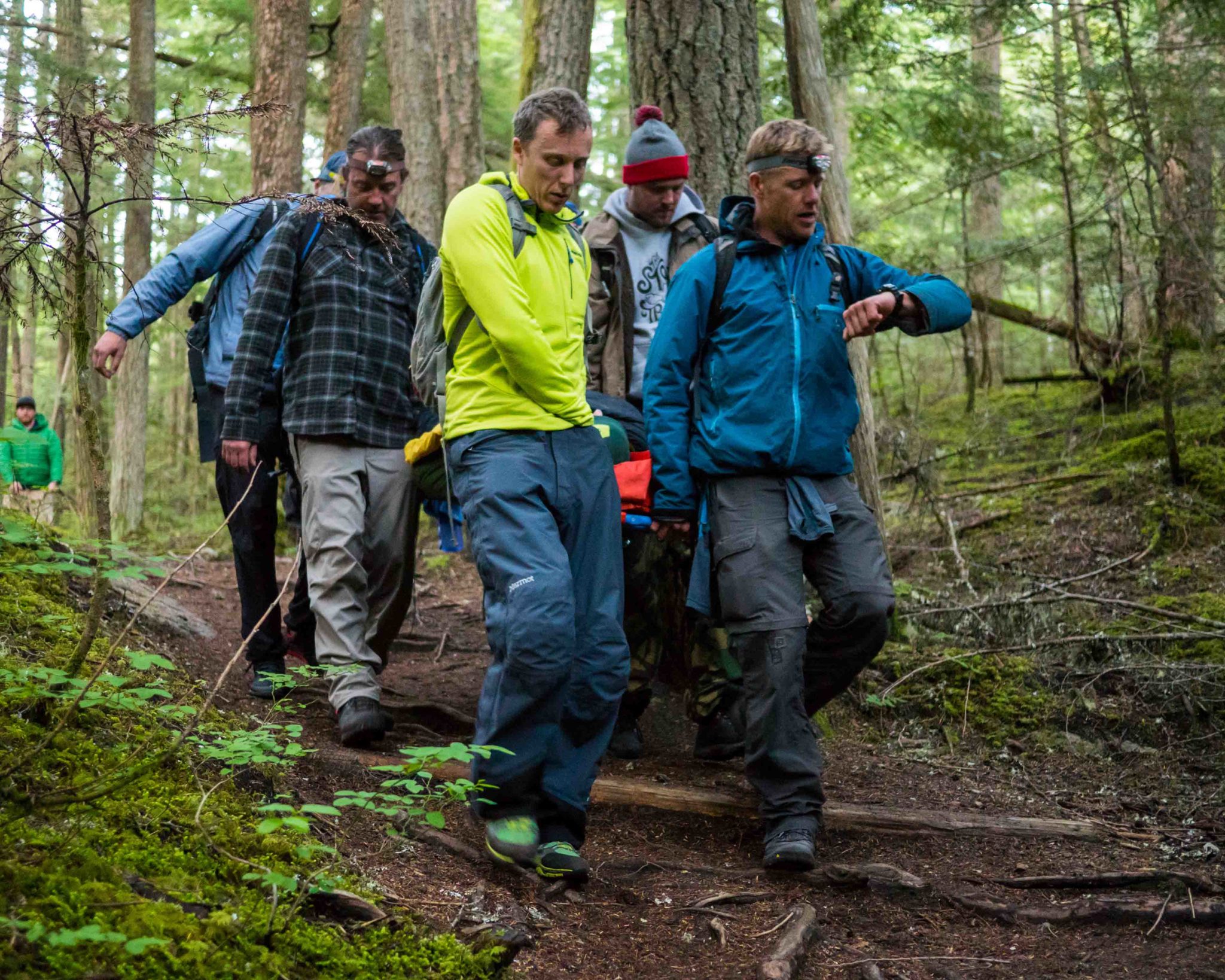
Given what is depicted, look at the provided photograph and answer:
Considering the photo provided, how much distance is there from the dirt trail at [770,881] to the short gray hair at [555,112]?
2458 millimetres

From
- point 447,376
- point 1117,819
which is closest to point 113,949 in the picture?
point 447,376

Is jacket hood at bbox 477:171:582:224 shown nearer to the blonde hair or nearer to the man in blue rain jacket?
the man in blue rain jacket

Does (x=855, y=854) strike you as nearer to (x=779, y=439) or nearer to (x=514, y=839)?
(x=514, y=839)

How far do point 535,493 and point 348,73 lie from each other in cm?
1107

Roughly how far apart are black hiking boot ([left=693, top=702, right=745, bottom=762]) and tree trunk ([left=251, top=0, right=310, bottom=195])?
823cm

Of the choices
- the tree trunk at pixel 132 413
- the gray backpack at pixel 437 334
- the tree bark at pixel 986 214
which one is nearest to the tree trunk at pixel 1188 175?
the tree bark at pixel 986 214

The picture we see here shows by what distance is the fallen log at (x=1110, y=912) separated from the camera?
3.65 m

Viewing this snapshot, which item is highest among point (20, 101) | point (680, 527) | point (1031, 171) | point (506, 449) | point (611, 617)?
point (1031, 171)

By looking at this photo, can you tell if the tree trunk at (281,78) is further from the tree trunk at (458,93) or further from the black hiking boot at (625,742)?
the black hiking boot at (625,742)

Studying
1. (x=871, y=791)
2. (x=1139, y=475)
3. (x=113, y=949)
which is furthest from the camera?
(x=1139, y=475)

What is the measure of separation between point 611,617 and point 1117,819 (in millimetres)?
2452

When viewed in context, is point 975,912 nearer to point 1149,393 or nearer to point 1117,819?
point 1117,819

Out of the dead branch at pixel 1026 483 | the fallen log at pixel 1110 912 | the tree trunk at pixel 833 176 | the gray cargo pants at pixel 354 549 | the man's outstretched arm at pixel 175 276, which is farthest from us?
the dead branch at pixel 1026 483

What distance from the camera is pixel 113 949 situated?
226 centimetres
